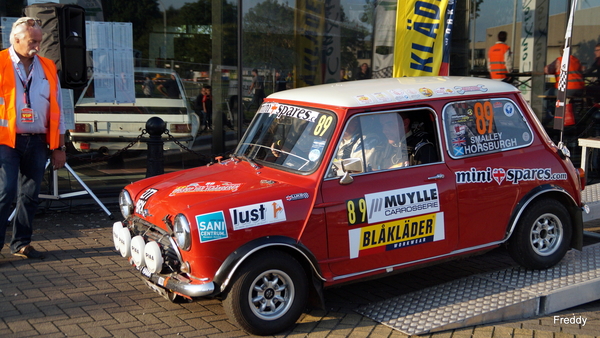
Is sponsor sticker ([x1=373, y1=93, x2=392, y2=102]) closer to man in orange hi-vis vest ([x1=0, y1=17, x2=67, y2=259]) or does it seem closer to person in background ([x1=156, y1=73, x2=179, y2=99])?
man in orange hi-vis vest ([x1=0, y1=17, x2=67, y2=259])

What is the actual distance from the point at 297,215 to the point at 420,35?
490 cm

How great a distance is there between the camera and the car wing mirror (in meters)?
4.48

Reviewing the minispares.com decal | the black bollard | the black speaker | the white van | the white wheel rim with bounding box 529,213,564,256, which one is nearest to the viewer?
the minispares.com decal

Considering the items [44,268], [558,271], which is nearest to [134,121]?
[44,268]

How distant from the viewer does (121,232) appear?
15.9ft

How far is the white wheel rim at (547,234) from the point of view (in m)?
5.54

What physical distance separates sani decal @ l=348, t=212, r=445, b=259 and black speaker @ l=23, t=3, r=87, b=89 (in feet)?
13.4

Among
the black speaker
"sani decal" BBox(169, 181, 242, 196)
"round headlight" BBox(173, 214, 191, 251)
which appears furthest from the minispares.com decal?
the black speaker

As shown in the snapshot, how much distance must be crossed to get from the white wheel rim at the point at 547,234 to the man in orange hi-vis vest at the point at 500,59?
19.8 feet

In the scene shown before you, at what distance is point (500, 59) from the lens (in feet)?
36.6

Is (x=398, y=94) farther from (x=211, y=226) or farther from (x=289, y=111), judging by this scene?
(x=211, y=226)

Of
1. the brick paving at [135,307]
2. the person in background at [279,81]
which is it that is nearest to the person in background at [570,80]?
the person in background at [279,81]

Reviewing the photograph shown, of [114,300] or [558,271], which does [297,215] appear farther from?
[558,271]

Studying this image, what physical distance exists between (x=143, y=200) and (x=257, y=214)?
3.60 ft
